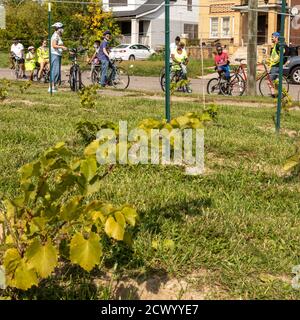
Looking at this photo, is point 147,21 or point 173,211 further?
point 147,21

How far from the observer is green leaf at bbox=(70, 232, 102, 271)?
2312 millimetres

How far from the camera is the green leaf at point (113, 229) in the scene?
7.69 feet

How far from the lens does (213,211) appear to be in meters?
3.95

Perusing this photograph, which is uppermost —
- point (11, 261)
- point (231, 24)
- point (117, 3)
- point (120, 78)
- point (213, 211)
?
point (117, 3)

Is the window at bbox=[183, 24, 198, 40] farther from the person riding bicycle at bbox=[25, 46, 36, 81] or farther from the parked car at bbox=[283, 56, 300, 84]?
the parked car at bbox=[283, 56, 300, 84]

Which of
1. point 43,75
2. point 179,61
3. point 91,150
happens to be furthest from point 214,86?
point 91,150

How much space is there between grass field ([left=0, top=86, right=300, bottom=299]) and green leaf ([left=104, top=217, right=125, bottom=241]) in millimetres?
587

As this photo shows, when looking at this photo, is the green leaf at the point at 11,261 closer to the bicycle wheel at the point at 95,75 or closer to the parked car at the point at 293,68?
the bicycle wheel at the point at 95,75

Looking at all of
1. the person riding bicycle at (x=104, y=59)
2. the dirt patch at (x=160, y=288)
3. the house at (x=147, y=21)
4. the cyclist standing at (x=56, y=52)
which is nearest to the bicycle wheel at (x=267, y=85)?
the person riding bicycle at (x=104, y=59)

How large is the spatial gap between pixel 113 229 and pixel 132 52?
135 feet

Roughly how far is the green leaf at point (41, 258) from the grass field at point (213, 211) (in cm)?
48

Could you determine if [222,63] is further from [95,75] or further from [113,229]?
[113,229]

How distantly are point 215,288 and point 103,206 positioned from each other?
33.3 inches
